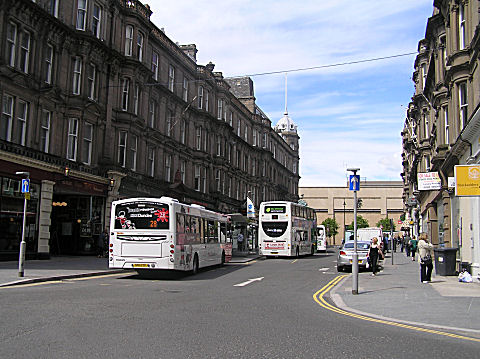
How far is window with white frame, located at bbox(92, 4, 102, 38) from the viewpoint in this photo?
29286 millimetres

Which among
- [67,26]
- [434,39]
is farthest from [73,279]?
[434,39]

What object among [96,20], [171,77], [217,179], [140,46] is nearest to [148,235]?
[96,20]

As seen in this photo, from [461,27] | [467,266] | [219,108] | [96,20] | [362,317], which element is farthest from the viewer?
[219,108]

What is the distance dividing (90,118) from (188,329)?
22.3m

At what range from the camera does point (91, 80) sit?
29.2m

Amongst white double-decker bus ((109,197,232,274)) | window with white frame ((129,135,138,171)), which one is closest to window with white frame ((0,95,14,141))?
white double-decker bus ((109,197,232,274))

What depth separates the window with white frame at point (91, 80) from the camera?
29.0m

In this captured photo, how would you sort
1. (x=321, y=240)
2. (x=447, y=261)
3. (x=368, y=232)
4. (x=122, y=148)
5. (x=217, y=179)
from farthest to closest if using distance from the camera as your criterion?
1. (x=321, y=240)
2. (x=217, y=179)
3. (x=368, y=232)
4. (x=122, y=148)
5. (x=447, y=261)

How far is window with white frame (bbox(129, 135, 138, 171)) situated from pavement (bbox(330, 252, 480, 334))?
18978mm

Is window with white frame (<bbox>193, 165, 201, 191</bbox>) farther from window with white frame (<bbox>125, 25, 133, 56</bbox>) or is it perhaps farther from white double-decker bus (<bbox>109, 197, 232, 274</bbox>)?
white double-decker bus (<bbox>109, 197, 232, 274</bbox>)

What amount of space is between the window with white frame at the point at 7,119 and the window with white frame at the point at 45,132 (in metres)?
2.20

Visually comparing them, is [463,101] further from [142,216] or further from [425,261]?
[142,216]

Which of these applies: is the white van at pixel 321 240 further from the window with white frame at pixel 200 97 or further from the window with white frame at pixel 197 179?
the window with white frame at pixel 200 97

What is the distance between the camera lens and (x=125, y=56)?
31.8m
